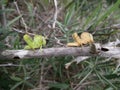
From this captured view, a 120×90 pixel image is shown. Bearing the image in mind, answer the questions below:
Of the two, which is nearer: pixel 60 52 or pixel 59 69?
pixel 60 52

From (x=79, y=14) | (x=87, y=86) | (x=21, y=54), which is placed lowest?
(x=87, y=86)

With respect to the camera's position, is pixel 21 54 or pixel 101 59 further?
pixel 101 59

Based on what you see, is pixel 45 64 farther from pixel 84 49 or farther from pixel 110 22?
pixel 110 22

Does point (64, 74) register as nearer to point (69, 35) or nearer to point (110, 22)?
point (69, 35)

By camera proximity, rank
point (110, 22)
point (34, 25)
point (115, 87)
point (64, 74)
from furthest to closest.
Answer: point (110, 22), point (34, 25), point (64, 74), point (115, 87)

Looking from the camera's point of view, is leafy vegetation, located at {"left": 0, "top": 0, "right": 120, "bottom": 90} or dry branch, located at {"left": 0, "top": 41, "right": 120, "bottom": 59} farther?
leafy vegetation, located at {"left": 0, "top": 0, "right": 120, "bottom": 90}

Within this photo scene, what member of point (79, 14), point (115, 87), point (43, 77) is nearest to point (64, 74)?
point (43, 77)

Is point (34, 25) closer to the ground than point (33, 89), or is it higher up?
higher up

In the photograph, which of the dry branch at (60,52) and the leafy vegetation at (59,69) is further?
the leafy vegetation at (59,69)

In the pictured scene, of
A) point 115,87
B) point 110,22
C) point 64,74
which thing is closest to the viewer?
point 115,87

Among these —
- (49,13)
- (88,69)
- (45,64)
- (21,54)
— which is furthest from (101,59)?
(49,13)
